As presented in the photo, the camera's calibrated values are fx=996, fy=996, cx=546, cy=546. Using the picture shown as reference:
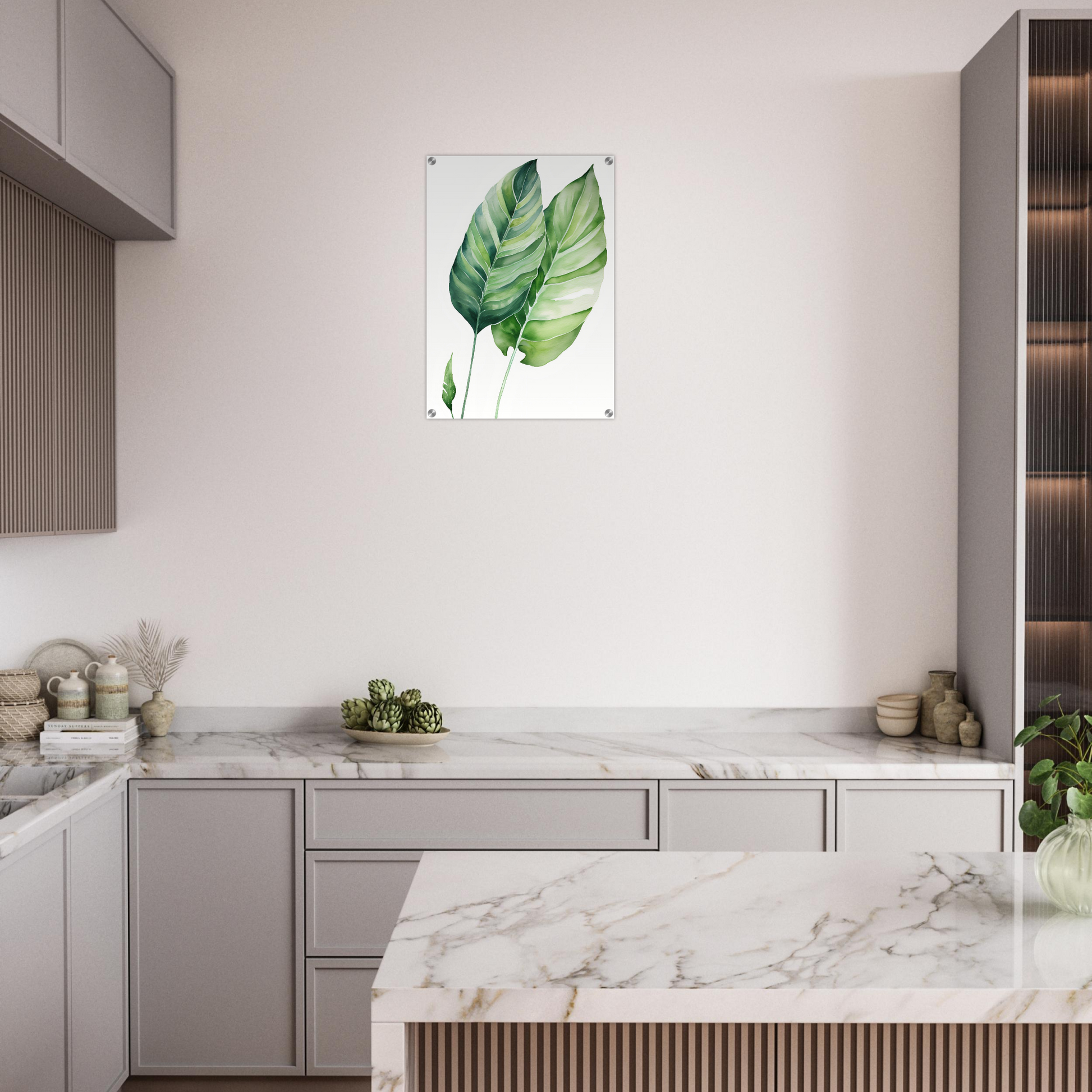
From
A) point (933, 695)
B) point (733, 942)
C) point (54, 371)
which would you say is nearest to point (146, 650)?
point (54, 371)

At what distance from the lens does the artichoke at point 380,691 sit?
2.82 m

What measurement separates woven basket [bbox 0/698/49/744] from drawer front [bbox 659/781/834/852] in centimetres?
176

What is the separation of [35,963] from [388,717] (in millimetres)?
1013

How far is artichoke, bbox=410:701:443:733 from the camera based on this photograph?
109 inches

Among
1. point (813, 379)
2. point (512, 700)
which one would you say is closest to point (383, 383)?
point (512, 700)

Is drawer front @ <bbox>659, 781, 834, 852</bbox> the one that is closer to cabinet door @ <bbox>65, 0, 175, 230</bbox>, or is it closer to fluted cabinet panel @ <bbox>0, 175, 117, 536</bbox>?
fluted cabinet panel @ <bbox>0, 175, 117, 536</bbox>

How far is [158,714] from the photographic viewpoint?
2.86 meters

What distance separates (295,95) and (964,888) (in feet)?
8.95

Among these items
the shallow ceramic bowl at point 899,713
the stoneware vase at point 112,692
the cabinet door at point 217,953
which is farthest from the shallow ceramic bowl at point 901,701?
the stoneware vase at point 112,692

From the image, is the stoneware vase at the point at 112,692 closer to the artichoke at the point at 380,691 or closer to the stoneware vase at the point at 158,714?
the stoneware vase at the point at 158,714

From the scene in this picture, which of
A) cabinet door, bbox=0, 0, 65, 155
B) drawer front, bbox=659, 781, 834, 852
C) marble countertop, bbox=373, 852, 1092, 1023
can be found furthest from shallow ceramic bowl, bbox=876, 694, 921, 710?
cabinet door, bbox=0, 0, 65, 155

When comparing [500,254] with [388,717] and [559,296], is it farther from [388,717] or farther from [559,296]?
[388,717]

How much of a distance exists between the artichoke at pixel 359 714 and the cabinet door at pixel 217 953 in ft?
1.16

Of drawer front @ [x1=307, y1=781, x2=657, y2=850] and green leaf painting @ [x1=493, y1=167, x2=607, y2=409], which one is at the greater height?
green leaf painting @ [x1=493, y1=167, x2=607, y2=409]
